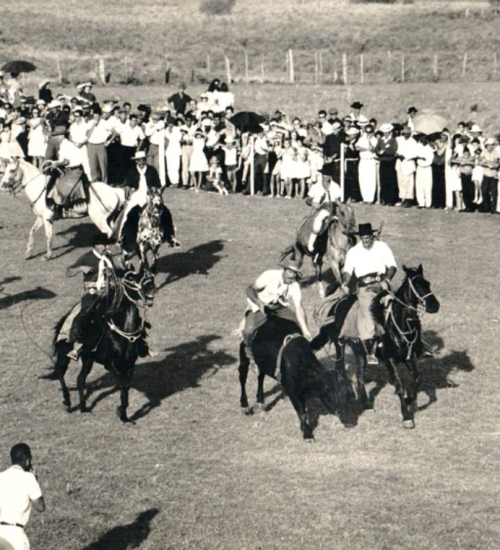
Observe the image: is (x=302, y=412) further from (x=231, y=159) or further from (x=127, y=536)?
(x=231, y=159)

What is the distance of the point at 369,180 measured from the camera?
2977 centimetres

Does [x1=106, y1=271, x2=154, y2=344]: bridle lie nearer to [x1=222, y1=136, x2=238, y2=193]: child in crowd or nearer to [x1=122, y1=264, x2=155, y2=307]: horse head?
[x1=122, y1=264, x2=155, y2=307]: horse head

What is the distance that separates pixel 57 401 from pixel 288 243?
11217mm

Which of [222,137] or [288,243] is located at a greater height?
[222,137]

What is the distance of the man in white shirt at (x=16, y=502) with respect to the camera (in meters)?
9.34

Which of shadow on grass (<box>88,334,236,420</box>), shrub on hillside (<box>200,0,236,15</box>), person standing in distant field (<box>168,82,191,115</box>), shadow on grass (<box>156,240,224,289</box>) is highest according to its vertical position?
shrub on hillside (<box>200,0,236,15</box>)

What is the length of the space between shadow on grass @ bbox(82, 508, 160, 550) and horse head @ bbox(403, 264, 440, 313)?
4.61 m

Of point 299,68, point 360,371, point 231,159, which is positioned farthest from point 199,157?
point 299,68

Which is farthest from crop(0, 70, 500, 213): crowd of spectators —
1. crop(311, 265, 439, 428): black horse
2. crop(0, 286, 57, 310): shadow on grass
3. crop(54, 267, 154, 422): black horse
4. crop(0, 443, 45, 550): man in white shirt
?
crop(0, 443, 45, 550): man in white shirt

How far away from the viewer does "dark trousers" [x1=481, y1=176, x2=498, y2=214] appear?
28125 millimetres

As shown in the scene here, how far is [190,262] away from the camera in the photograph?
82.4 feet

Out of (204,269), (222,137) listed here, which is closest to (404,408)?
(204,269)

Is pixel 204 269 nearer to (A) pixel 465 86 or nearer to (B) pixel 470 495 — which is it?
(B) pixel 470 495

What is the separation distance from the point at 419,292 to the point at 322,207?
21.8 ft
